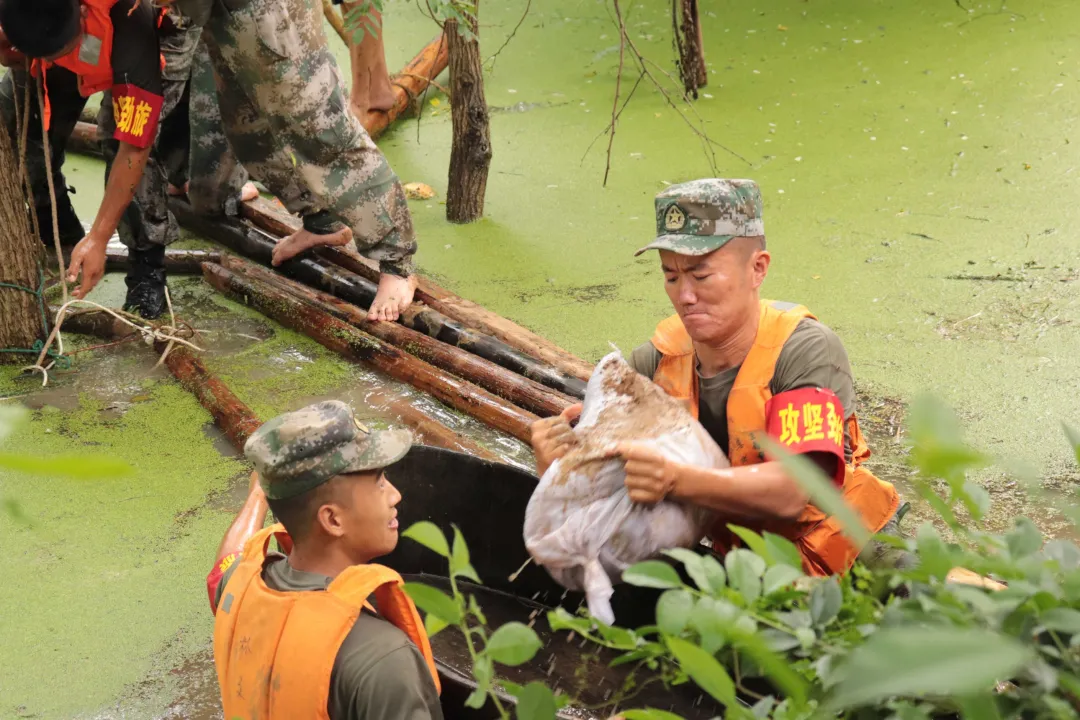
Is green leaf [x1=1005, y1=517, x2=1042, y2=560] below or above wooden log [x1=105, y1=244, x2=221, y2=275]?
above

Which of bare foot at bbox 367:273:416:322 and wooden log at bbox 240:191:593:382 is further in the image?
bare foot at bbox 367:273:416:322

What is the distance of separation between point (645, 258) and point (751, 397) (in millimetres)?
2503

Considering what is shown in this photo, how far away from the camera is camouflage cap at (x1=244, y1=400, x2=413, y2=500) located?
5.46 feet

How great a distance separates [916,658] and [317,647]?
1203mm

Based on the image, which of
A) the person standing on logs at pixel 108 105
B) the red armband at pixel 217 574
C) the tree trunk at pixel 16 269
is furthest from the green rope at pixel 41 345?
the red armband at pixel 217 574

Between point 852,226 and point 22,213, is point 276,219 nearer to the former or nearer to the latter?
point 22,213

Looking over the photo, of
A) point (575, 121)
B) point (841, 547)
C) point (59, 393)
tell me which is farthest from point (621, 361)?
point (575, 121)

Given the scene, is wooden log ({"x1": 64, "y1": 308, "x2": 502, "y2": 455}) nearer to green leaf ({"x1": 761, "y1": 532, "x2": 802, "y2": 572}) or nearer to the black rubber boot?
the black rubber boot

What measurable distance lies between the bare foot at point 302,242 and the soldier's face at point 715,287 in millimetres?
→ 2485

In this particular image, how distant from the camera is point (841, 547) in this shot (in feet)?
6.83

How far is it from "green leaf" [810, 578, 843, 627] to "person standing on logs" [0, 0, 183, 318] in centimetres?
325

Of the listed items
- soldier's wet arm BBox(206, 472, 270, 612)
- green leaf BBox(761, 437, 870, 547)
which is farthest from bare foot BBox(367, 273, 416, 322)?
green leaf BBox(761, 437, 870, 547)

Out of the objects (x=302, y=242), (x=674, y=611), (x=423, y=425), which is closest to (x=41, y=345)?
(x=302, y=242)

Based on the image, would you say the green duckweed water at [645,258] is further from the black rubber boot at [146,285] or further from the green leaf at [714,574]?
the green leaf at [714,574]
